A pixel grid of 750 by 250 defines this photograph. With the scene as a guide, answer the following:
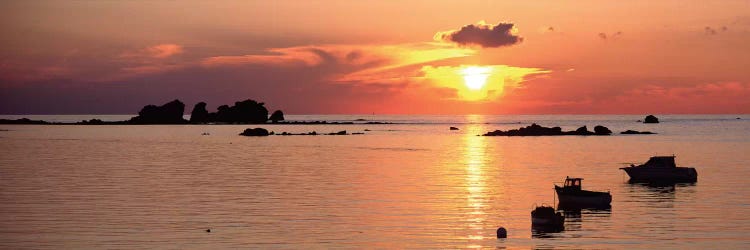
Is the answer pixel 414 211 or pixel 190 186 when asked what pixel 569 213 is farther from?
pixel 190 186

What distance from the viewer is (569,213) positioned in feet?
184

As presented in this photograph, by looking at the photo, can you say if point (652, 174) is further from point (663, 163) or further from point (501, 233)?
point (501, 233)

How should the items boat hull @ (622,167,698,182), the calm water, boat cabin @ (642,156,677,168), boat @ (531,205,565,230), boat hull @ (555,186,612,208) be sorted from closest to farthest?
the calm water
boat @ (531,205,565,230)
boat hull @ (555,186,612,208)
boat hull @ (622,167,698,182)
boat cabin @ (642,156,677,168)

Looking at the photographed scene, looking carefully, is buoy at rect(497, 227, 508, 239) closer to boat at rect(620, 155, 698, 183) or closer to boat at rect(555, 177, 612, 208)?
boat at rect(555, 177, 612, 208)

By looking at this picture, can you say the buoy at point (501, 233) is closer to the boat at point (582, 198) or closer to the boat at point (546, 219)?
the boat at point (546, 219)

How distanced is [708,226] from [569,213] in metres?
9.46

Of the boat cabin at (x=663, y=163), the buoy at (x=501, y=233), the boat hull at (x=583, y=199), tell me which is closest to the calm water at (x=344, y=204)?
the buoy at (x=501, y=233)

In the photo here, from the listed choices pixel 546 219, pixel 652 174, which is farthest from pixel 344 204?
pixel 652 174

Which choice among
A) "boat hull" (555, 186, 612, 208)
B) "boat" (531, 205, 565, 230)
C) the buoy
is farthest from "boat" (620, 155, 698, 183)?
the buoy

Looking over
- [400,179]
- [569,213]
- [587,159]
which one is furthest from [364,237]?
[587,159]

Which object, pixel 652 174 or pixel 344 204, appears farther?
pixel 652 174

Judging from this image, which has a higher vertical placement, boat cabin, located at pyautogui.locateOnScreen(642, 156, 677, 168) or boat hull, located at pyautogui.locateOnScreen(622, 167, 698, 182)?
boat cabin, located at pyautogui.locateOnScreen(642, 156, 677, 168)

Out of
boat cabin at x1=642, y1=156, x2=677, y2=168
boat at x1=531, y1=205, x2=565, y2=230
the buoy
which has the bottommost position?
the buoy

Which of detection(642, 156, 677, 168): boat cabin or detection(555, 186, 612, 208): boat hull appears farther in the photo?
detection(642, 156, 677, 168): boat cabin
